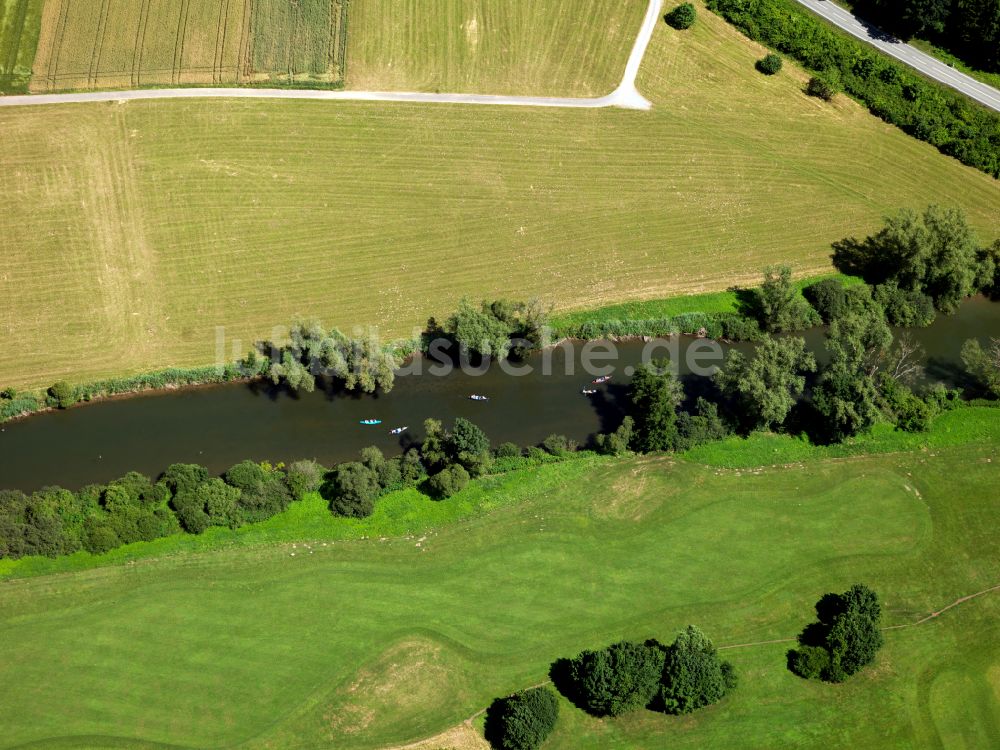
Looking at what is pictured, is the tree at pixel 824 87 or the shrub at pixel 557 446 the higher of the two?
the tree at pixel 824 87

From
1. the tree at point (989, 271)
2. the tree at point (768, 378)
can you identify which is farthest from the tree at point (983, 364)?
the tree at point (768, 378)

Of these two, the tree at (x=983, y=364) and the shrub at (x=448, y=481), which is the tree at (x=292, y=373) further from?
the tree at (x=983, y=364)

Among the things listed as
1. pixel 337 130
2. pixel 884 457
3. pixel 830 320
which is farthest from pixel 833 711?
pixel 337 130

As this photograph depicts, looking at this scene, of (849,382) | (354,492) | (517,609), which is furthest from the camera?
(849,382)

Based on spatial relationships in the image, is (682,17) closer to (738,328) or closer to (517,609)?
(738,328)

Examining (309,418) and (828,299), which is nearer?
(309,418)

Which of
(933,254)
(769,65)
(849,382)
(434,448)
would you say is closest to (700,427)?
(849,382)
